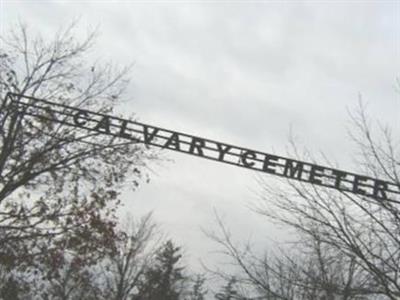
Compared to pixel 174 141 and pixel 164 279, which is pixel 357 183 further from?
pixel 164 279

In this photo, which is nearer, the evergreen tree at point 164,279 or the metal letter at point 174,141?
the metal letter at point 174,141

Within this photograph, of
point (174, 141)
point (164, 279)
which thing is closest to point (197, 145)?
point (174, 141)

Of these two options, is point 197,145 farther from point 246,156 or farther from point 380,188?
point 380,188

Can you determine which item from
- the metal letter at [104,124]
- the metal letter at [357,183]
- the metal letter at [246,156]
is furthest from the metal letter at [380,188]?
the metal letter at [104,124]

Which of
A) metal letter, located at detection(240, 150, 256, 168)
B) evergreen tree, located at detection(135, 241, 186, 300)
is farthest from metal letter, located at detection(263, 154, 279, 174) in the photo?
evergreen tree, located at detection(135, 241, 186, 300)

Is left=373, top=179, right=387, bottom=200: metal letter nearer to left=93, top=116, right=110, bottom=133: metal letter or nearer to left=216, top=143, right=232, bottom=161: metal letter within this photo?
left=216, top=143, right=232, bottom=161: metal letter

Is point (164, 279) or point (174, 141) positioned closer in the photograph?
point (174, 141)

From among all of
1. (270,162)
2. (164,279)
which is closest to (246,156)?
(270,162)

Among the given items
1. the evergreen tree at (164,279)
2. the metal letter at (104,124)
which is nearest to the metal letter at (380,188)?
the metal letter at (104,124)

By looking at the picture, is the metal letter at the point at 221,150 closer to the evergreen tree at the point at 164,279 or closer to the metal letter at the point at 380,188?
the metal letter at the point at 380,188

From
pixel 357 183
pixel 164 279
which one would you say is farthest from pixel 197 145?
pixel 164 279

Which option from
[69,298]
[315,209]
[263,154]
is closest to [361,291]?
[315,209]

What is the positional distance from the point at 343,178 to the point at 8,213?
368 inches

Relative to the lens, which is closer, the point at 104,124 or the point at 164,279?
the point at 104,124
